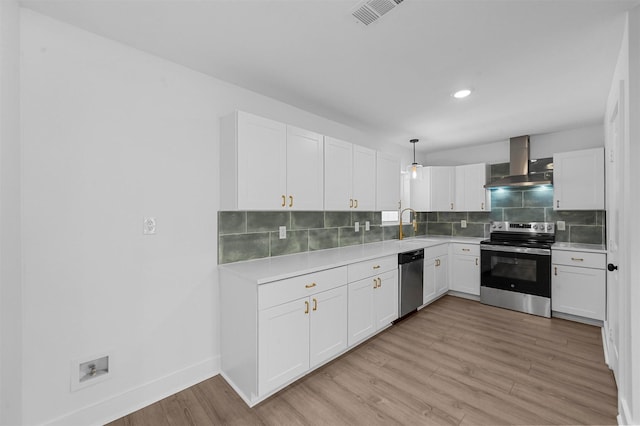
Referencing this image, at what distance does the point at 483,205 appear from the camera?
14.9ft

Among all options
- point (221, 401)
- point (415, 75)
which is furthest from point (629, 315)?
point (221, 401)

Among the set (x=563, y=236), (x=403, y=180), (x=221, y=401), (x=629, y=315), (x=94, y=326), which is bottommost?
(x=221, y=401)

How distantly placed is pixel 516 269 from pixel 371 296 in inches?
93.0

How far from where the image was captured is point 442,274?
432 centimetres

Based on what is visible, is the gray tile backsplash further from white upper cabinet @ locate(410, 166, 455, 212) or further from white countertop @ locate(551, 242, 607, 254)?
white upper cabinet @ locate(410, 166, 455, 212)

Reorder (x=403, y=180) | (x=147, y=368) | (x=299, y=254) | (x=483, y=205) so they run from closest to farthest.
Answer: (x=147, y=368) < (x=299, y=254) < (x=483, y=205) < (x=403, y=180)

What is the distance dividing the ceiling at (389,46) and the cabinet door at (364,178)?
59 cm

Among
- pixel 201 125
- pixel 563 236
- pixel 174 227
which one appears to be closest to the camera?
pixel 174 227

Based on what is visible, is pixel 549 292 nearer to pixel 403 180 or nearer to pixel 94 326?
pixel 403 180

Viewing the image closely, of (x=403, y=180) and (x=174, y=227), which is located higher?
(x=403, y=180)

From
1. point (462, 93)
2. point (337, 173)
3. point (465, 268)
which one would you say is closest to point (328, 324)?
point (337, 173)

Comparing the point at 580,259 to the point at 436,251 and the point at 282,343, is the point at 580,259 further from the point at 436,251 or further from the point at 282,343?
the point at 282,343

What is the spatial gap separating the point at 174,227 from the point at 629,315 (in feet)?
10.2

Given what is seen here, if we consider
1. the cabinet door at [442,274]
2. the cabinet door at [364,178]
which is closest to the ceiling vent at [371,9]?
the cabinet door at [364,178]
